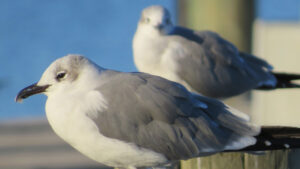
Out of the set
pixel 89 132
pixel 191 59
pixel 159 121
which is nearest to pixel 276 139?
pixel 159 121

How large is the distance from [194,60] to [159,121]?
1.48 metres

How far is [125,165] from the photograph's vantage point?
332 cm

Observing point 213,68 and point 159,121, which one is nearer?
point 159,121

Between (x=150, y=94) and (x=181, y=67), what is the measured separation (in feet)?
4.48

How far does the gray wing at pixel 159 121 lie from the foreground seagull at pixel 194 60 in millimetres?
1282

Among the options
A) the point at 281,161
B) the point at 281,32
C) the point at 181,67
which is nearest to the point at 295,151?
the point at 281,161

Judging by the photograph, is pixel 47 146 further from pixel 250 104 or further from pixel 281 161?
pixel 281 161

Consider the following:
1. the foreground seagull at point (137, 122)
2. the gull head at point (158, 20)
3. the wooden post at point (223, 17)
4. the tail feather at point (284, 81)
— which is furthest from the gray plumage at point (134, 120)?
the wooden post at point (223, 17)

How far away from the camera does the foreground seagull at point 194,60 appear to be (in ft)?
15.0

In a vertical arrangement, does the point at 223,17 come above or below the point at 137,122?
above

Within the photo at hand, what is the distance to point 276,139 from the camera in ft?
10.3

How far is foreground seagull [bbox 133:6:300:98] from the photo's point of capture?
4.58 metres

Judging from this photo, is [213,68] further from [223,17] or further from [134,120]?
[134,120]

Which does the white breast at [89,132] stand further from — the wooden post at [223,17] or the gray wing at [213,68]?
the wooden post at [223,17]
